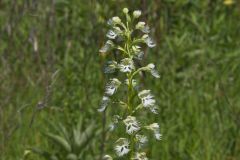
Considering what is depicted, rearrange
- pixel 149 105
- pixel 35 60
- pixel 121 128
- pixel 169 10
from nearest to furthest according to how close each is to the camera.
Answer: pixel 149 105
pixel 121 128
pixel 35 60
pixel 169 10

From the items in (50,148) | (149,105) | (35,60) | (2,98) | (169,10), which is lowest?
(149,105)

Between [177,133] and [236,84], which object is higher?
[236,84]

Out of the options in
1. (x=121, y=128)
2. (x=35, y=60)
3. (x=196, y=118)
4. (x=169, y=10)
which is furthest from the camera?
(x=169, y=10)

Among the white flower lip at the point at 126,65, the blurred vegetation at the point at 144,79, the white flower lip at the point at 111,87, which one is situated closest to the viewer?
the white flower lip at the point at 126,65

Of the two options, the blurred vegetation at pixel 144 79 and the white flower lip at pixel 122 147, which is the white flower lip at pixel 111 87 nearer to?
the white flower lip at pixel 122 147

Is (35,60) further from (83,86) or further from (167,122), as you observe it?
(167,122)

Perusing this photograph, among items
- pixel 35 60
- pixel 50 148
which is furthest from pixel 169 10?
pixel 50 148

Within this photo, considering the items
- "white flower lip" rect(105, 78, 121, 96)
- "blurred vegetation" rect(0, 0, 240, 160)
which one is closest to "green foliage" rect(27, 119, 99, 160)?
"blurred vegetation" rect(0, 0, 240, 160)

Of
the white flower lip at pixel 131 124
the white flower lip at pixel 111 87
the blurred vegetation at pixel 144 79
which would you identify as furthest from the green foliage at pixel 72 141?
the white flower lip at pixel 131 124

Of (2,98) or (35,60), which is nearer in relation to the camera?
(2,98)
